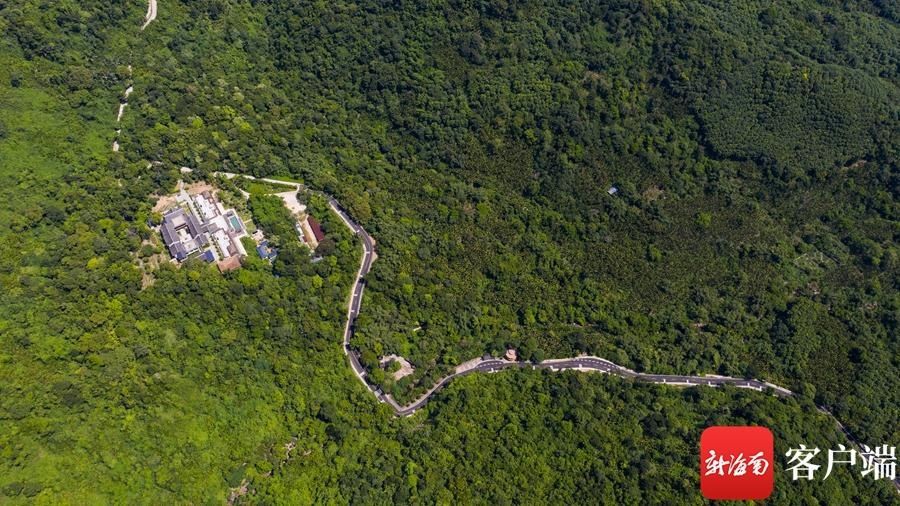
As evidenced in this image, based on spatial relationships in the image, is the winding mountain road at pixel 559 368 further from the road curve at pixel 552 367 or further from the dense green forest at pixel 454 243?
the dense green forest at pixel 454 243

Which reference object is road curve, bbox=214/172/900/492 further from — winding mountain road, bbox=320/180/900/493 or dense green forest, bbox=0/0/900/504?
dense green forest, bbox=0/0/900/504

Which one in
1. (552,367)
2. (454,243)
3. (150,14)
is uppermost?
(150,14)

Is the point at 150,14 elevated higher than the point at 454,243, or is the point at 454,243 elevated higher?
the point at 150,14

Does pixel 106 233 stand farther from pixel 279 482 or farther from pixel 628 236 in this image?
pixel 628 236

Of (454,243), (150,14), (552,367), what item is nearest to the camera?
(552,367)

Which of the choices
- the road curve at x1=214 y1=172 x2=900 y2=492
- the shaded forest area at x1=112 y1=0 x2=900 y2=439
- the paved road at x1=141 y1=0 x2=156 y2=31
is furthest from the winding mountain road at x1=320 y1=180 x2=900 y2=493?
the paved road at x1=141 y1=0 x2=156 y2=31

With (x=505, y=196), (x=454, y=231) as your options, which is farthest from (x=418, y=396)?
(x=505, y=196)

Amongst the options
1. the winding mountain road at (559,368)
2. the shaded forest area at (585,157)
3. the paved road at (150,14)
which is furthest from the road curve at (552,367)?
the paved road at (150,14)

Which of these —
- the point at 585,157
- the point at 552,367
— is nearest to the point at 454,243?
the point at 552,367

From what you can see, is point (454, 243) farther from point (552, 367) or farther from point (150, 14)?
point (150, 14)
